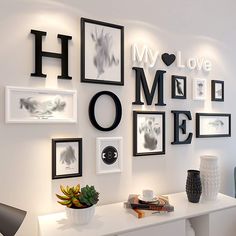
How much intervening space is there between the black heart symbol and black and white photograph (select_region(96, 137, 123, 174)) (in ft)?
2.48

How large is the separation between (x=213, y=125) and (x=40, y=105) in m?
1.58

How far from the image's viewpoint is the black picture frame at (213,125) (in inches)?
85.0

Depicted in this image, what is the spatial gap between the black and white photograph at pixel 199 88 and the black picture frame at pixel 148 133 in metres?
0.41

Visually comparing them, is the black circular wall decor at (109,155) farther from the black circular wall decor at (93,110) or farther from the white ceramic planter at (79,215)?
the white ceramic planter at (79,215)

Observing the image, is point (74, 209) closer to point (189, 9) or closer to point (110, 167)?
point (110, 167)

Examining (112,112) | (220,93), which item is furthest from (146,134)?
(220,93)

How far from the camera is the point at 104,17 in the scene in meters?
1.76

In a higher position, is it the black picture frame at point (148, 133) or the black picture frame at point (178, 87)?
the black picture frame at point (178, 87)

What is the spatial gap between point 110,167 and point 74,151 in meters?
0.31

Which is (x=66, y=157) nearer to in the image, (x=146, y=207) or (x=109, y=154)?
(x=109, y=154)

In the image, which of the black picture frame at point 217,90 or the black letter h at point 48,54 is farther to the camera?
the black picture frame at point 217,90

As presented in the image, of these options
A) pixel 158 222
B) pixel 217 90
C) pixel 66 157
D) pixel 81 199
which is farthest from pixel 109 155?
pixel 217 90

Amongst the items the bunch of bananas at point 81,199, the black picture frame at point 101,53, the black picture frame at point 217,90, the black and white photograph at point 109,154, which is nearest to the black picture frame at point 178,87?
the black picture frame at point 217,90

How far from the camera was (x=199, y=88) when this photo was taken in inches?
84.7
